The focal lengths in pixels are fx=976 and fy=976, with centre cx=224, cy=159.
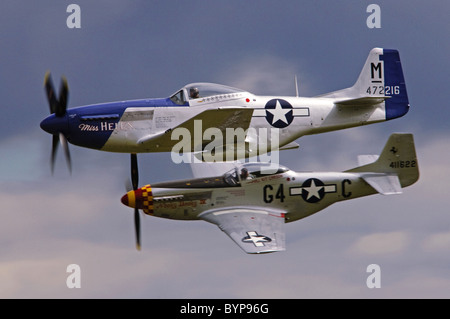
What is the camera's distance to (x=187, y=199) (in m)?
25.5

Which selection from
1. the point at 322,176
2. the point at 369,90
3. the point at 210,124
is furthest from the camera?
the point at 369,90

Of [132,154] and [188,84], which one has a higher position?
[188,84]

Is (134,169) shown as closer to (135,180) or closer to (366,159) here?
(135,180)

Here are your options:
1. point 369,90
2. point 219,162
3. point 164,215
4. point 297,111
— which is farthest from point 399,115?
point 164,215

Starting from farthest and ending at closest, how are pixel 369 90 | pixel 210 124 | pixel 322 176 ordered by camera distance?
pixel 369 90 → pixel 322 176 → pixel 210 124


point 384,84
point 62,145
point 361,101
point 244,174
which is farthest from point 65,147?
point 384,84

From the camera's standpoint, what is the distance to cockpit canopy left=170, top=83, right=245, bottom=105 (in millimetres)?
25578

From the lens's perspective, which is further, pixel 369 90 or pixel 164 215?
pixel 369 90

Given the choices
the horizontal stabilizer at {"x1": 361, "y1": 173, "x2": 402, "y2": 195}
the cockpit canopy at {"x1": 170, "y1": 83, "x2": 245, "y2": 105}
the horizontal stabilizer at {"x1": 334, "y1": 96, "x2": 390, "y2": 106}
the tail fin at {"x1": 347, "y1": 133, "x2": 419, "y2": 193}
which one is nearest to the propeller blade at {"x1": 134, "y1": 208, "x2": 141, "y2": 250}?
the cockpit canopy at {"x1": 170, "y1": 83, "x2": 245, "y2": 105}

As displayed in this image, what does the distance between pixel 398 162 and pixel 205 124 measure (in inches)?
223

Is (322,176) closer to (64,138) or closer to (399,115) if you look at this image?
(399,115)

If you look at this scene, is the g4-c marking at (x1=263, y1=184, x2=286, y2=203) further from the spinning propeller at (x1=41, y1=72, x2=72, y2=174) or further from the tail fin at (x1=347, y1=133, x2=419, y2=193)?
the spinning propeller at (x1=41, y1=72, x2=72, y2=174)

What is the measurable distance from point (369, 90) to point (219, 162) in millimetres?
4797

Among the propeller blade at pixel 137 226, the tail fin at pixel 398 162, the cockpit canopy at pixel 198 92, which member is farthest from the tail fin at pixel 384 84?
the propeller blade at pixel 137 226
